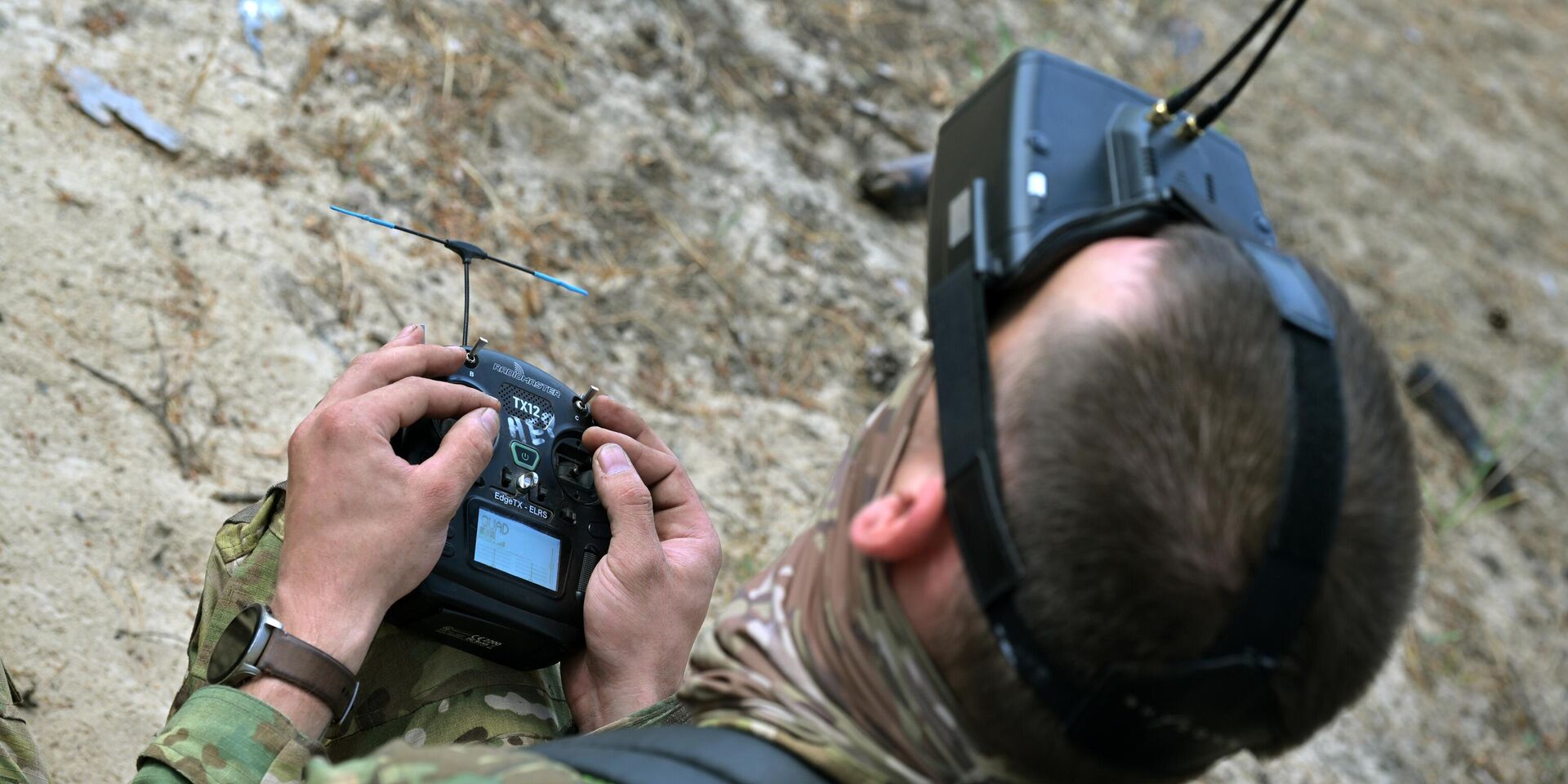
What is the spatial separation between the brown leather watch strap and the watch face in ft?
0.07

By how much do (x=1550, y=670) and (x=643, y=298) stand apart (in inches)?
116

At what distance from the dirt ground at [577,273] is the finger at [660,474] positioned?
3.12 feet

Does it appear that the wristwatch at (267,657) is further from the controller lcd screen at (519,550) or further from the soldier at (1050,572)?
the controller lcd screen at (519,550)

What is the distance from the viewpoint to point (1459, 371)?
430 centimetres

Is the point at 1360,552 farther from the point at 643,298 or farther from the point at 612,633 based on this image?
the point at 643,298

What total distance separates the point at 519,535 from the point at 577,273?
4.75 ft

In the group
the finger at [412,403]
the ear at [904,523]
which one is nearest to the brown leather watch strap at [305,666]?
the finger at [412,403]

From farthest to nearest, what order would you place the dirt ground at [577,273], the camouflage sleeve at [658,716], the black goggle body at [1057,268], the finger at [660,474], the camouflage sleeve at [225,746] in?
the dirt ground at [577,273], the finger at [660,474], the camouflage sleeve at [658,716], the camouflage sleeve at [225,746], the black goggle body at [1057,268]

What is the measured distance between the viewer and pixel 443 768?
974 millimetres

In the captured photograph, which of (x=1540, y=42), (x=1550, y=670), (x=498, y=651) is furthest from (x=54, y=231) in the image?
(x=1540, y=42)

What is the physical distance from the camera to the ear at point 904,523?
3.35 feet

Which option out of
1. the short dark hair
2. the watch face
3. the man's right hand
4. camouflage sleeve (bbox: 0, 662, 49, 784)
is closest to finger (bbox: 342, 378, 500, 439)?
the man's right hand

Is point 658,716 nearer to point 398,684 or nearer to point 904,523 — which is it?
point 398,684

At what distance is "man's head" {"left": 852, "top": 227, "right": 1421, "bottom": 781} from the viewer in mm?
942
